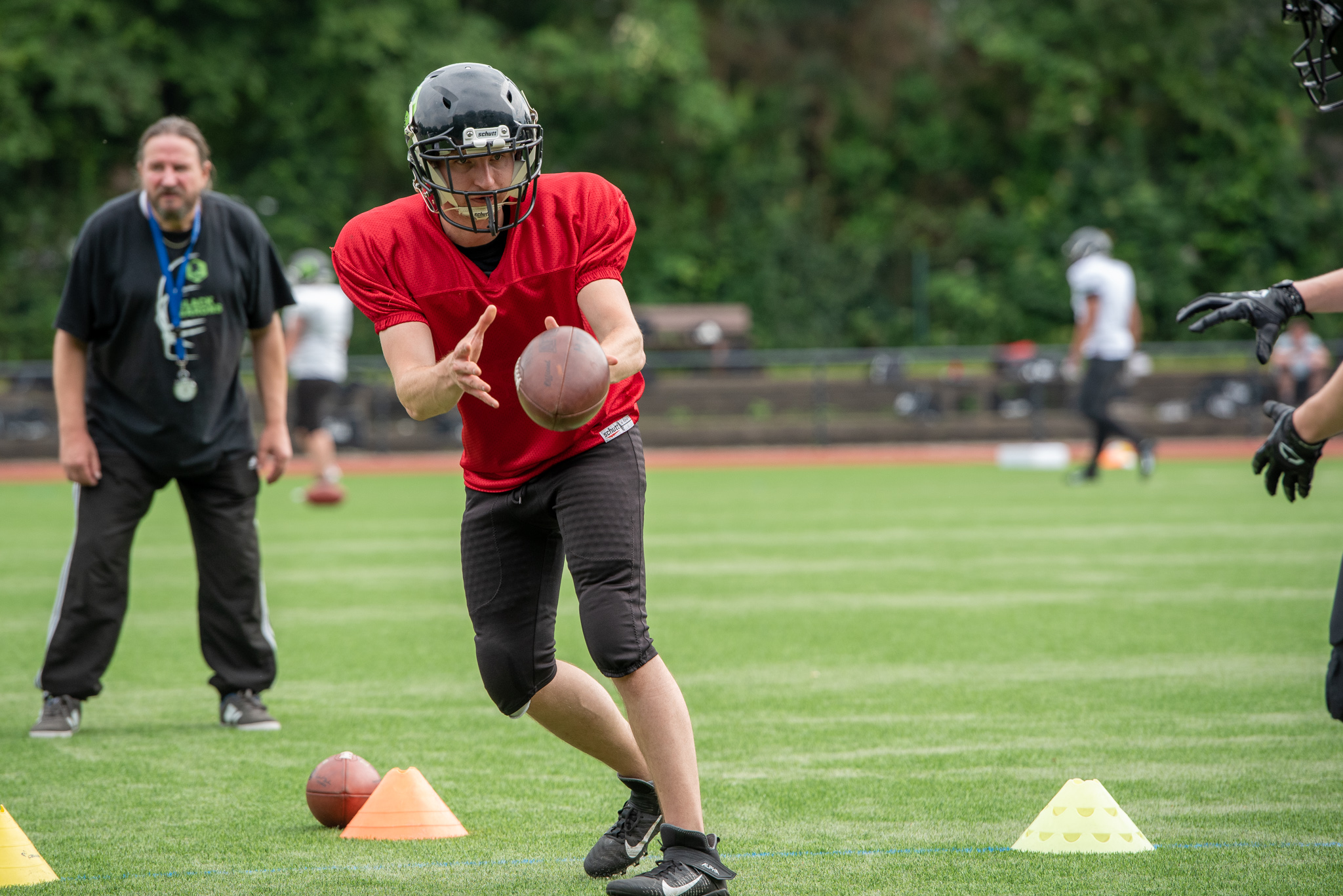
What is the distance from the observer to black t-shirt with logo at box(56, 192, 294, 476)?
18.9ft

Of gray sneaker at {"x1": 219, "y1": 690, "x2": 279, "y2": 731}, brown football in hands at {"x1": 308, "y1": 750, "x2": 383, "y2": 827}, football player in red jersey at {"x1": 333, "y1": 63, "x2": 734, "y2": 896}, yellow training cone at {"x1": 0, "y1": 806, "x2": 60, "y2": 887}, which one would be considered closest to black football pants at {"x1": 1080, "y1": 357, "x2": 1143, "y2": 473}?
gray sneaker at {"x1": 219, "y1": 690, "x2": 279, "y2": 731}

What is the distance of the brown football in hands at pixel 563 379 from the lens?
11.6 ft

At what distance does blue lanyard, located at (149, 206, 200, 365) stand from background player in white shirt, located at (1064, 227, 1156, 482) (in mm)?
10826

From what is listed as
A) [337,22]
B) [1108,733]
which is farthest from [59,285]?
[1108,733]

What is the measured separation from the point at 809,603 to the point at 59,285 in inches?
991

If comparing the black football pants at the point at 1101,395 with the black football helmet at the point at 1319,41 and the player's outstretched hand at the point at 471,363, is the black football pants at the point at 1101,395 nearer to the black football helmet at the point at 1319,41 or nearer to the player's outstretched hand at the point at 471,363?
the black football helmet at the point at 1319,41

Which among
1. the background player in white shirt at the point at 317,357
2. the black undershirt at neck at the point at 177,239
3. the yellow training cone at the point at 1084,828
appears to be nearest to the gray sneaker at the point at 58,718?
the black undershirt at neck at the point at 177,239

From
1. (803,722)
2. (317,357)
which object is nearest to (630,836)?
(803,722)

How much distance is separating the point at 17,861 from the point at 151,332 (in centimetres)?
247

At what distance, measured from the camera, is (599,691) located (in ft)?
13.6

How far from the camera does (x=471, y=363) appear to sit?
354 centimetres

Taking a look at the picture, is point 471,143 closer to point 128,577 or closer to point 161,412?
point 161,412

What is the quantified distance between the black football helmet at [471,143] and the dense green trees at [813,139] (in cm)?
2677

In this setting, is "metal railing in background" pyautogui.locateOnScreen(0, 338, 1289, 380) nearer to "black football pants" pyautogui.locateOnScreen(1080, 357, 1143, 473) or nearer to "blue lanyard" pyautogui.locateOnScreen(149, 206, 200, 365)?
"black football pants" pyautogui.locateOnScreen(1080, 357, 1143, 473)
